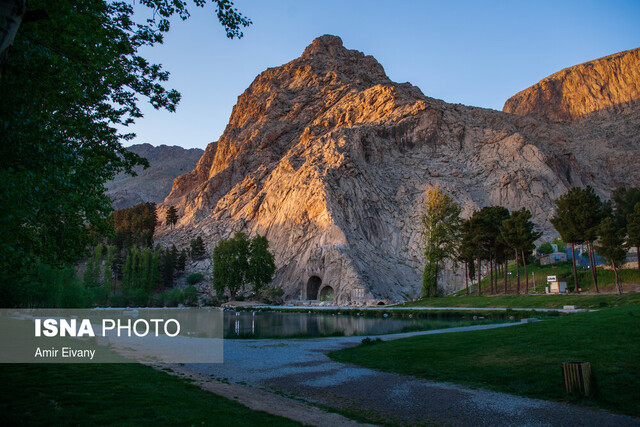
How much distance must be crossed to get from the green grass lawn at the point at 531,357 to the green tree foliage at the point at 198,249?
95087mm

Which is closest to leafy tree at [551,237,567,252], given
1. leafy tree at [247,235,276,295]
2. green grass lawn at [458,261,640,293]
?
green grass lawn at [458,261,640,293]

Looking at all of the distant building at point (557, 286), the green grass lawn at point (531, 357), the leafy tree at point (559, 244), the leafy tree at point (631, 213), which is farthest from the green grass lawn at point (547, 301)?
the leafy tree at point (559, 244)

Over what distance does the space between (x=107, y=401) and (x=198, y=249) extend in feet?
345

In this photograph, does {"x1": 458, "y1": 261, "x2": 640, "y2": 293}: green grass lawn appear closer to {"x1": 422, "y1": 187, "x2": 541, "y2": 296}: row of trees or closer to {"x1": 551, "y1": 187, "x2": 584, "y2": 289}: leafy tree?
{"x1": 422, "y1": 187, "x2": 541, "y2": 296}: row of trees

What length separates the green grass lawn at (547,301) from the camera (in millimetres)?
36513

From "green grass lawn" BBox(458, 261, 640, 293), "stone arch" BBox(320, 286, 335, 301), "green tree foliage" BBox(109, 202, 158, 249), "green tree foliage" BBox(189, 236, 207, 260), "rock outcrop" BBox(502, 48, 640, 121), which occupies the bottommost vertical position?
"stone arch" BBox(320, 286, 335, 301)

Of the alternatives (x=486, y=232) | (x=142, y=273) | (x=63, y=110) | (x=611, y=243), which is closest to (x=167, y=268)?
(x=142, y=273)

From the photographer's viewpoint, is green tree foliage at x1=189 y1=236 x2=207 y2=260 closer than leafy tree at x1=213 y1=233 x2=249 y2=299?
No

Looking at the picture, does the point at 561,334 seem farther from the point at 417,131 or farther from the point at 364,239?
the point at 417,131

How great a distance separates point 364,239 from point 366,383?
79.7 meters

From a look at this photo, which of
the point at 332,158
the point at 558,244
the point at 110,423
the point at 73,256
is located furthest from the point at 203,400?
the point at 332,158

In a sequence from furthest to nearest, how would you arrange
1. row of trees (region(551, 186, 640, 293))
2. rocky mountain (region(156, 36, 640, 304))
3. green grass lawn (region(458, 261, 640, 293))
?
rocky mountain (region(156, 36, 640, 304)), green grass lawn (region(458, 261, 640, 293)), row of trees (region(551, 186, 640, 293))

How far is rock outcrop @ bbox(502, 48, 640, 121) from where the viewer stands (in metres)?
158

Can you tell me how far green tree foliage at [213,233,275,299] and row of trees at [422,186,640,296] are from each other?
31404 mm
